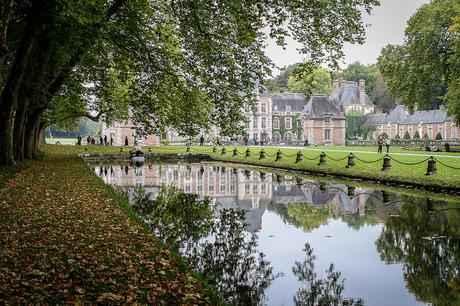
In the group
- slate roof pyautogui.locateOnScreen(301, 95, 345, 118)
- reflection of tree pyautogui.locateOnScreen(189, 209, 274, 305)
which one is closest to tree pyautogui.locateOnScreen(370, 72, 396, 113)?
slate roof pyautogui.locateOnScreen(301, 95, 345, 118)

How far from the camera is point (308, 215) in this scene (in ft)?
44.6

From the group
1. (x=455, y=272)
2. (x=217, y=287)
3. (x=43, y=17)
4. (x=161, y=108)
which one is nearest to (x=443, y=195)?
(x=455, y=272)

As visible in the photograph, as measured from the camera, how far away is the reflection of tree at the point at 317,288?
6371mm

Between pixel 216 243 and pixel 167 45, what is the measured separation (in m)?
12.5

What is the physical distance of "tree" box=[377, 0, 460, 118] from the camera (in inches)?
1448

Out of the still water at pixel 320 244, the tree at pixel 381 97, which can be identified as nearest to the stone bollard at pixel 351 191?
the still water at pixel 320 244

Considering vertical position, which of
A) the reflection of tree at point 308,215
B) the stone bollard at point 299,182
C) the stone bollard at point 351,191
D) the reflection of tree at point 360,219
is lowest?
the reflection of tree at point 308,215

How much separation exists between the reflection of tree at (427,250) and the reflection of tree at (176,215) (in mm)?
4224

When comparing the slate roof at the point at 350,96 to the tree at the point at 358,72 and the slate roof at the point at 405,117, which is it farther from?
the tree at the point at 358,72

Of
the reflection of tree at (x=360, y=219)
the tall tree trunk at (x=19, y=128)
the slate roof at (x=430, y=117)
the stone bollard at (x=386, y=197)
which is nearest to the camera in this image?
the reflection of tree at (x=360, y=219)

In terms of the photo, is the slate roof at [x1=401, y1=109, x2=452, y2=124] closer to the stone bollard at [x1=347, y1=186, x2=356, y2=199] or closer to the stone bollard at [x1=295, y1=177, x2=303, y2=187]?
the stone bollard at [x1=295, y1=177, x2=303, y2=187]

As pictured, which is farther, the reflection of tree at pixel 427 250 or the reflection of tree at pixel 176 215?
the reflection of tree at pixel 176 215

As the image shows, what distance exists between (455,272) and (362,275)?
1494 mm

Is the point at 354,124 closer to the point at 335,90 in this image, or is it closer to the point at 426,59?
the point at 335,90
